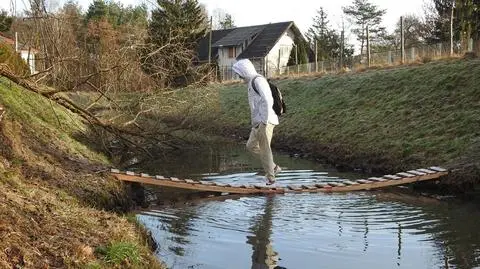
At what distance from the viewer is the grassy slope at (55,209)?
4.65 metres

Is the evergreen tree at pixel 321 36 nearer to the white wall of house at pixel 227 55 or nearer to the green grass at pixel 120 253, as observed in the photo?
the white wall of house at pixel 227 55

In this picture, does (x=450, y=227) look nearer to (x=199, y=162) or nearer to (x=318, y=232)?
(x=318, y=232)

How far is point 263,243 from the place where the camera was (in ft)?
22.3

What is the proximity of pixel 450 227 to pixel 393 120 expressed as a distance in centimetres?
901

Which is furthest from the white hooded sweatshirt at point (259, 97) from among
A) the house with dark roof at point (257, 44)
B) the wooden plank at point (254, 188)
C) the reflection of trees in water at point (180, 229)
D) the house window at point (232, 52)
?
the house window at point (232, 52)

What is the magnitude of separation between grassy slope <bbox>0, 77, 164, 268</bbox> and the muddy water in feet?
2.54

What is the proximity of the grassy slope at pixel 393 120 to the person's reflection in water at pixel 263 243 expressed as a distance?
170 inches

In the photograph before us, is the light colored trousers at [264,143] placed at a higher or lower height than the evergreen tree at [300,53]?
lower

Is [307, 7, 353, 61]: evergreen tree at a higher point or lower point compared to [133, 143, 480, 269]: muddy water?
higher

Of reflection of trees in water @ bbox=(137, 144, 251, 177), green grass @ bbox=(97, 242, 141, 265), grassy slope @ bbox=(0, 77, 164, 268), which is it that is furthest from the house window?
green grass @ bbox=(97, 242, 141, 265)

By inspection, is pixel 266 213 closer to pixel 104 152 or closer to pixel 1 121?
pixel 1 121

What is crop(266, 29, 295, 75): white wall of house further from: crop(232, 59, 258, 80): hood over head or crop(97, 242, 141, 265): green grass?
crop(97, 242, 141, 265): green grass

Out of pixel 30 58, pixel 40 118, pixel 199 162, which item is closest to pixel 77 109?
pixel 40 118

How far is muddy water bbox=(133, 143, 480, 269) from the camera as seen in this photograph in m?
6.14
